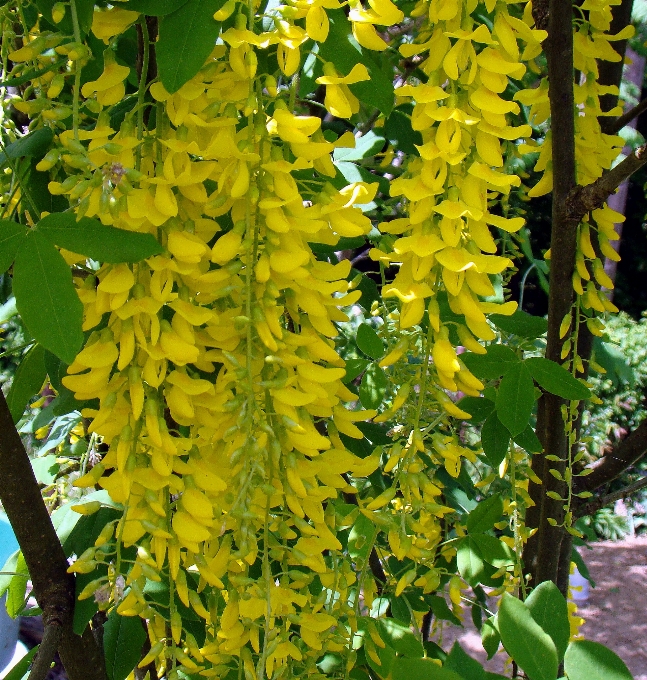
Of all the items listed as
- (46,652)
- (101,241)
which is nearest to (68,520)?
(46,652)

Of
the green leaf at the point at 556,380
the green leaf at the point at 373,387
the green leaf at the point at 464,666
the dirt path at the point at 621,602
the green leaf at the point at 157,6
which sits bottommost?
the dirt path at the point at 621,602

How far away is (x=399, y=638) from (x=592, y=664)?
0.40 meters

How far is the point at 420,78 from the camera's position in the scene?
1.39m

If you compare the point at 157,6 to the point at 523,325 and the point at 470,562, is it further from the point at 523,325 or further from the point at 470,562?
the point at 470,562

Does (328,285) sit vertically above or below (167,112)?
below

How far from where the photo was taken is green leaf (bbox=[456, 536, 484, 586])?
1.22 metres

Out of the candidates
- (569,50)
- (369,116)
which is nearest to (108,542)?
(569,50)

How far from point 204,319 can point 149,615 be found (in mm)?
279

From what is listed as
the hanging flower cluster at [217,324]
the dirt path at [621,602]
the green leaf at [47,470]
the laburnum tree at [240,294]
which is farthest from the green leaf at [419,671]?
the dirt path at [621,602]

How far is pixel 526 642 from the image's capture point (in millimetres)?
640

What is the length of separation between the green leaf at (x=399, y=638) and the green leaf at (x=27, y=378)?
56 cm

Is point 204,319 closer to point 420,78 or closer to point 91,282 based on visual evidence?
point 91,282

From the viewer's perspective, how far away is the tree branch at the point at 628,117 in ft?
3.28

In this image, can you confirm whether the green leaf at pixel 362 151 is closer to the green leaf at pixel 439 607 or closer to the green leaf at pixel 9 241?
the green leaf at pixel 9 241
